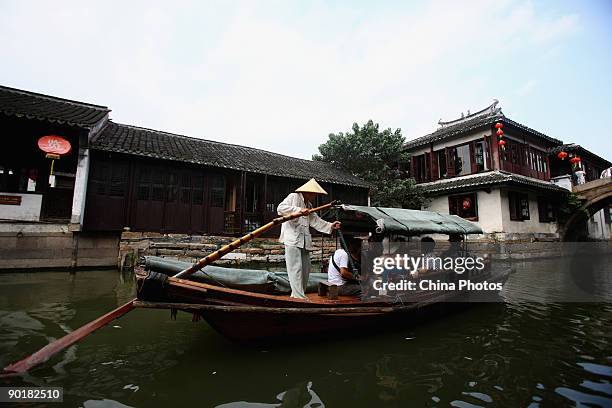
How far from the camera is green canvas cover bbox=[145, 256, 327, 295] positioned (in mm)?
3613

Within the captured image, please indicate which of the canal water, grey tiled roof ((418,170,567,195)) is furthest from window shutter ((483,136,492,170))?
the canal water

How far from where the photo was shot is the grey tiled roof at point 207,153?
10.3m

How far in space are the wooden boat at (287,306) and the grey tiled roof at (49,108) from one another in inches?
307

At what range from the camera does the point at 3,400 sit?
2564 mm

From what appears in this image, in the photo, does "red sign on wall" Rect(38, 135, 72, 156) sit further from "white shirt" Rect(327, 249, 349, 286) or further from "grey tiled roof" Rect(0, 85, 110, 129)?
"white shirt" Rect(327, 249, 349, 286)

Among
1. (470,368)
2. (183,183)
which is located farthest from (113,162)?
(470,368)

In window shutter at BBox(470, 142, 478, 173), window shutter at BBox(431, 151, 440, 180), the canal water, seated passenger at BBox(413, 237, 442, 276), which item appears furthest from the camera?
window shutter at BBox(431, 151, 440, 180)

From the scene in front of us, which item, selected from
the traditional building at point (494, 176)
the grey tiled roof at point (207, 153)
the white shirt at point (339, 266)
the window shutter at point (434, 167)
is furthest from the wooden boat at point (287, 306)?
the window shutter at point (434, 167)

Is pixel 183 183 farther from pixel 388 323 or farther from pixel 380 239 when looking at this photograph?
pixel 388 323

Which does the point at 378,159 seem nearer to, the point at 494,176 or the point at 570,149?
the point at 494,176

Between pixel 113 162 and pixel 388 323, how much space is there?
9.82 metres

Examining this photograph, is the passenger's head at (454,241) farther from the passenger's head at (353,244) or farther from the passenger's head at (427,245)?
the passenger's head at (353,244)

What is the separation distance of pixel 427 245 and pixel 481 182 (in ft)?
30.1

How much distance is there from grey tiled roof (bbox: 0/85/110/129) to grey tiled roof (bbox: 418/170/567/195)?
15014 millimetres
